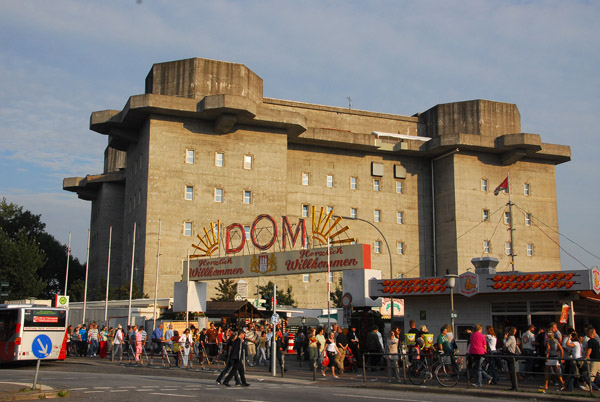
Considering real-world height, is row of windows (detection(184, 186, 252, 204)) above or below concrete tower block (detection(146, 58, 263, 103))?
below

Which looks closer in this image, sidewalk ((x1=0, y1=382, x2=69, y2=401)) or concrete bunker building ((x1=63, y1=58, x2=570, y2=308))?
sidewalk ((x1=0, y1=382, x2=69, y2=401))

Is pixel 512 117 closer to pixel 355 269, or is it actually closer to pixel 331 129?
pixel 331 129

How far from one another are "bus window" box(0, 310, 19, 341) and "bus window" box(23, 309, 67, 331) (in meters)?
0.47

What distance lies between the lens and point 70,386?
1884 centimetres

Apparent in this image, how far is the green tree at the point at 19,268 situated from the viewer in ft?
216

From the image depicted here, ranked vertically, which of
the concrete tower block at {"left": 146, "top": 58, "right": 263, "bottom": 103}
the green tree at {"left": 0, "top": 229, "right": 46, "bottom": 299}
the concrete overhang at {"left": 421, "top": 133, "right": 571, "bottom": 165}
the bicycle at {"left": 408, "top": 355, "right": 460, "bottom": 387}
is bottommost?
the bicycle at {"left": 408, "top": 355, "right": 460, "bottom": 387}

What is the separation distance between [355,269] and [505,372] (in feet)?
33.9

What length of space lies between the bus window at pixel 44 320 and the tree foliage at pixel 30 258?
39632mm

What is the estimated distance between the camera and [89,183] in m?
79.7

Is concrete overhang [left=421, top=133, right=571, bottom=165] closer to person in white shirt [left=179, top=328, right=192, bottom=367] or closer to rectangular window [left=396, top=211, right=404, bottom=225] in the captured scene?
rectangular window [left=396, top=211, right=404, bottom=225]

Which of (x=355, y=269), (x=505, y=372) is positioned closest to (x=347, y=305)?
(x=355, y=269)

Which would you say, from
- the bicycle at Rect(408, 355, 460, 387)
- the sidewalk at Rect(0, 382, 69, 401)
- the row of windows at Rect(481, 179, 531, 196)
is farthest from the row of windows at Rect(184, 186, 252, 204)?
the sidewalk at Rect(0, 382, 69, 401)

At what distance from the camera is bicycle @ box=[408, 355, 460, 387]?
1916cm

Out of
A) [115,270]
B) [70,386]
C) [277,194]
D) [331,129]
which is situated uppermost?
[331,129]
